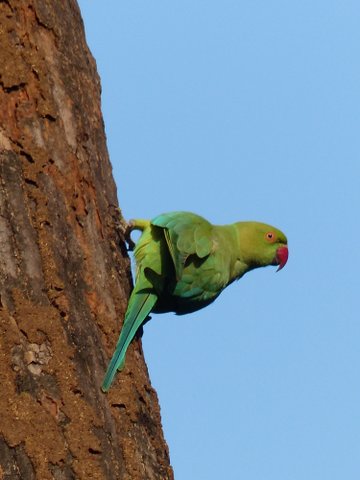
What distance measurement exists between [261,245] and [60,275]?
2661 mm

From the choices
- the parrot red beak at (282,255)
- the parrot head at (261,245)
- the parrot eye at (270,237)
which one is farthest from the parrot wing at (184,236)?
the parrot red beak at (282,255)

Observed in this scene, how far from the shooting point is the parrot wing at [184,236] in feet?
12.8

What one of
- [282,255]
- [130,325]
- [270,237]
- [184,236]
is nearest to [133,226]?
[184,236]

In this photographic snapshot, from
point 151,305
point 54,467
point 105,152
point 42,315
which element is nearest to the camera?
point 54,467

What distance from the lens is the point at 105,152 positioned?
10.5 feet

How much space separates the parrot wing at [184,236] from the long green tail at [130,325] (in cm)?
28

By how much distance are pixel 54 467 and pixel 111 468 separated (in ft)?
0.73

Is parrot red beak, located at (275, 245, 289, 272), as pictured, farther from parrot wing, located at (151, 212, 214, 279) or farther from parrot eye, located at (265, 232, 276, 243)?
parrot wing, located at (151, 212, 214, 279)

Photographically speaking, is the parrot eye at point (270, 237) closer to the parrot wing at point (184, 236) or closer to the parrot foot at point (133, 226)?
the parrot wing at point (184, 236)

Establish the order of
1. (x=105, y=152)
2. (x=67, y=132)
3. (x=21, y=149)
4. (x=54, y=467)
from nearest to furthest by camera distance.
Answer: (x=54, y=467)
(x=21, y=149)
(x=67, y=132)
(x=105, y=152)

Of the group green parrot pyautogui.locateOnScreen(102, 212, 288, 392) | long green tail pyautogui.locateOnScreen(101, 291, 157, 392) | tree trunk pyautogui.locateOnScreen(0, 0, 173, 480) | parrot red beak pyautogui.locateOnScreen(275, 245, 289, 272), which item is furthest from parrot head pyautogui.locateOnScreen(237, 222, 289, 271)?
tree trunk pyautogui.locateOnScreen(0, 0, 173, 480)

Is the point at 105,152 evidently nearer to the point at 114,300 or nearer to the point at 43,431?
the point at 114,300

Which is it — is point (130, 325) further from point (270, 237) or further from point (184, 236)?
point (270, 237)

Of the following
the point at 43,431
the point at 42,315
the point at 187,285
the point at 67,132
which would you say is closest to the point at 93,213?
the point at 67,132
